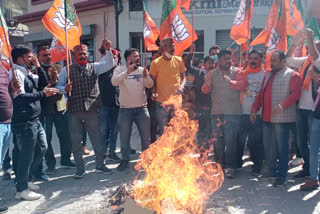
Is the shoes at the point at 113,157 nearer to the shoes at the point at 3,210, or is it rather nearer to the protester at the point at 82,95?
the protester at the point at 82,95

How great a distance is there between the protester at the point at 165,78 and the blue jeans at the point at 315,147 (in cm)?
229

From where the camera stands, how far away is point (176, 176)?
406 centimetres

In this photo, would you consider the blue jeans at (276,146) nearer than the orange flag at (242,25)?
Yes

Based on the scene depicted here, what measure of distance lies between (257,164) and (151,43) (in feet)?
10.5

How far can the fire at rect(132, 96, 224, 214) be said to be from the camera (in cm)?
371

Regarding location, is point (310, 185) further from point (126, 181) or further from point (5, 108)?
point (5, 108)

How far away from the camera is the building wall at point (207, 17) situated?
450 inches

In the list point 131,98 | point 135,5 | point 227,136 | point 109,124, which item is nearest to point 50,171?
point 109,124

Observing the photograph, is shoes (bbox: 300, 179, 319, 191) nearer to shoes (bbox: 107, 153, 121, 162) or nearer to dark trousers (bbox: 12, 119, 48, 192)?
shoes (bbox: 107, 153, 121, 162)

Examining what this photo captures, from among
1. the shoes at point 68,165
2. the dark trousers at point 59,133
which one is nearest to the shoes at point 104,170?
the shoes at point 68,165

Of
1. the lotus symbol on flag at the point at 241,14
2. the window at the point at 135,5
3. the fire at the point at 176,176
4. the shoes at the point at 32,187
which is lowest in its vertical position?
the shoes at the point at 32,187

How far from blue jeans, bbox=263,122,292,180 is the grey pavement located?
0.25 m

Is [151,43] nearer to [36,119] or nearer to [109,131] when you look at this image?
[109,131]

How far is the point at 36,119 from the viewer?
4559 mm
